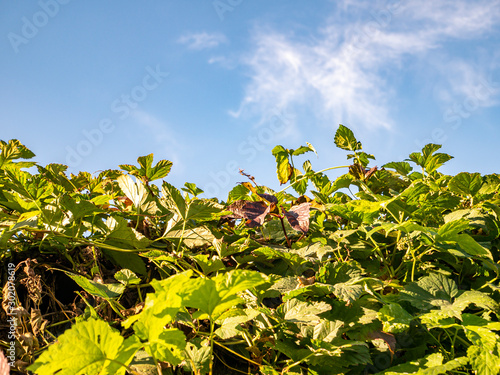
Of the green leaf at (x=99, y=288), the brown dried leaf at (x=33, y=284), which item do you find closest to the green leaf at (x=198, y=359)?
the green leaf at (x=99, y=288)

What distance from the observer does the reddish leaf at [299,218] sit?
1121 mm

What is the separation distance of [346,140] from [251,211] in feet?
2.41

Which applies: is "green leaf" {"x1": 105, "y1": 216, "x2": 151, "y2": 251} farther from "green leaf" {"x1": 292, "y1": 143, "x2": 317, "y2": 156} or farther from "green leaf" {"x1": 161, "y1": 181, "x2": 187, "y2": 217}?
"green leaf" {"x1": 292, "y1": 143, "x2": 317, "y2": 156}

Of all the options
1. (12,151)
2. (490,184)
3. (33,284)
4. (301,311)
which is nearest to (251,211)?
(301,311)

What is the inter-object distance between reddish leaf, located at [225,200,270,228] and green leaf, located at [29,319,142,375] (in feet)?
1.70

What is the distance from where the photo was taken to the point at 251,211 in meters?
1.19

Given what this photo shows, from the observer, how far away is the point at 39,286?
3.63 feet

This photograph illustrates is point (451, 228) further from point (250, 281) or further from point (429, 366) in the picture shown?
point (250, 281)

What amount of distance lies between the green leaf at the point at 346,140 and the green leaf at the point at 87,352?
1.27 meters

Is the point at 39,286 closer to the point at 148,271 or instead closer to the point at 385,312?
the point at 148,271

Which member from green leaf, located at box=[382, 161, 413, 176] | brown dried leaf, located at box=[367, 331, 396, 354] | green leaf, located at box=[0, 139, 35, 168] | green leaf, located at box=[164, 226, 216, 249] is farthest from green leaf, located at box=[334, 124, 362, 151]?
green leaf, located at box=[0, 139, 35, 168]

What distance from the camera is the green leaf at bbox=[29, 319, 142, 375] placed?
66 cm

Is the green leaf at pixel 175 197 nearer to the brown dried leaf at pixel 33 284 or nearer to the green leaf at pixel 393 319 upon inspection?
the brown dried leaf at pixel 33 284

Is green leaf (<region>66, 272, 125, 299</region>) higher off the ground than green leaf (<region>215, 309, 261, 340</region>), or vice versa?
green leaf (<region>215, 309, 261, 340</region>)
